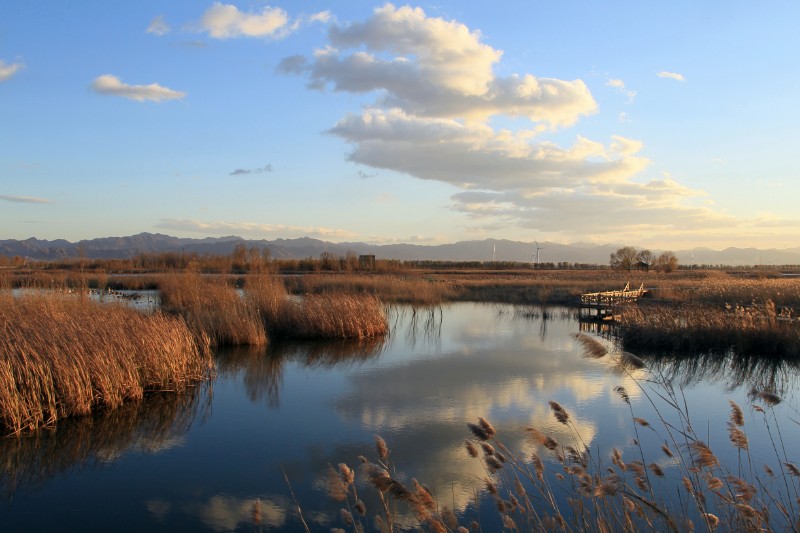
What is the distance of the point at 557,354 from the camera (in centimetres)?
1572

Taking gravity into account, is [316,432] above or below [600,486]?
below

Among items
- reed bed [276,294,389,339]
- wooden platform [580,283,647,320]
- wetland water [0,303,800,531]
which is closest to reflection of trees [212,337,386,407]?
wetland water [0,303,800,531]

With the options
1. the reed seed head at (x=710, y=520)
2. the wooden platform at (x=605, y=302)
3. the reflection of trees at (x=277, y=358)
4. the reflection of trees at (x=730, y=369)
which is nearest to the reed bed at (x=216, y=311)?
the reflection of trees at (x=277, y=358)

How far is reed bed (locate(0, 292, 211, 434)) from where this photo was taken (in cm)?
861

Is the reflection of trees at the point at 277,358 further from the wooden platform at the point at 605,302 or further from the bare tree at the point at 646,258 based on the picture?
the bare tree at the point at 646,258

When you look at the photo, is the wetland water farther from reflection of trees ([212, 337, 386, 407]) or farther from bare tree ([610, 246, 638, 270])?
bare tree ([610, 246, 638, 270])

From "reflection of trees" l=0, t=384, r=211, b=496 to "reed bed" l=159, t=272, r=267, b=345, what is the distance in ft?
15.2

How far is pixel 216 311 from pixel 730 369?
13.4 m

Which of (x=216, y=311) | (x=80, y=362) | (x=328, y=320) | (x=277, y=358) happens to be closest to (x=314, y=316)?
(x=328, y=320)

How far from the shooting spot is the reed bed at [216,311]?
16.1 m

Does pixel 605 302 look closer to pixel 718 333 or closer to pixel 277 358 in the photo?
pixel 718 333

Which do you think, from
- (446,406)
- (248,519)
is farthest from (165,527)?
(446,406)

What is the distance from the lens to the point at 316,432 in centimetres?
879

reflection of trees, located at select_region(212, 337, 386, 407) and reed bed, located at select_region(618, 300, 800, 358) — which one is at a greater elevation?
reed bed, located at select_region(618, 300, 800, 358)
